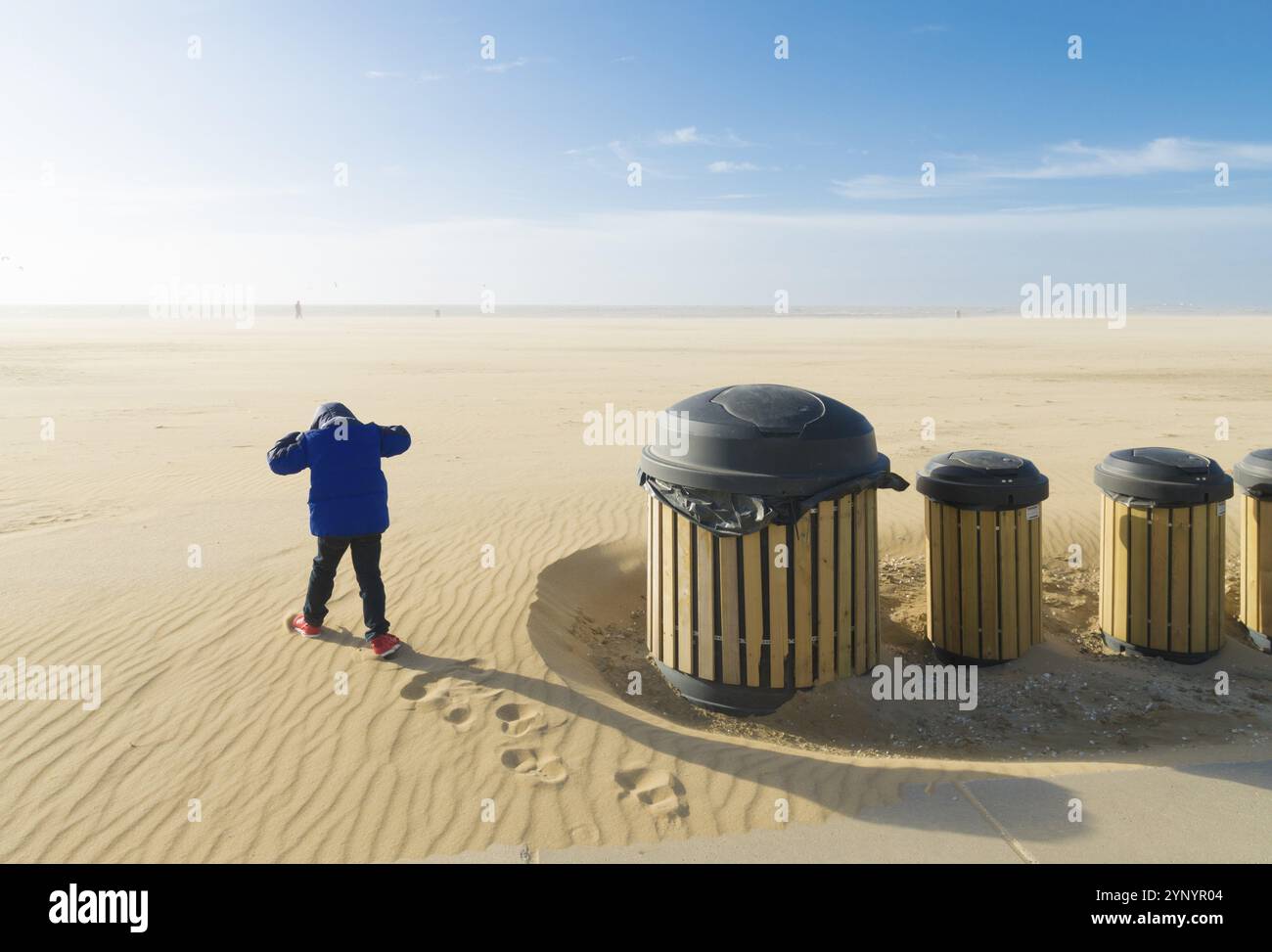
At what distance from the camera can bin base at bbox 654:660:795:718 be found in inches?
192

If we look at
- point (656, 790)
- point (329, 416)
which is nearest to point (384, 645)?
point (329, 416)

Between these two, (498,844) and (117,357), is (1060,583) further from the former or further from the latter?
(117,357)

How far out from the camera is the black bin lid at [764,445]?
4.62 metres

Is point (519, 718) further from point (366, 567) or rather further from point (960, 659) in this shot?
point (960, 659)

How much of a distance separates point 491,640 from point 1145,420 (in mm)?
14545

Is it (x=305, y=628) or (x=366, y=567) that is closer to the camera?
(x=366, y=567)

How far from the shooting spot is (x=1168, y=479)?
5.41 meters

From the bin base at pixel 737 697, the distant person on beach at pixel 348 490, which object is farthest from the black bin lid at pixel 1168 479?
the distant person on beach at pixel 348 490

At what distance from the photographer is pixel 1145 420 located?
16.0 metres

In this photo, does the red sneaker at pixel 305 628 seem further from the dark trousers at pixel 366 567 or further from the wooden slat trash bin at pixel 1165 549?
the wooden slat trash bin at pixel 1165 549

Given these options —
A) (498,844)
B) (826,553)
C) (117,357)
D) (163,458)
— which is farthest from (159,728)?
(117,357)

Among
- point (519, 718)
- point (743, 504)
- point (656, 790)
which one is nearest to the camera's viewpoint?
point (656, 790)

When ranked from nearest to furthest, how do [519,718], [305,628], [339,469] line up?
[519,718] → [339,469] → [305,628]

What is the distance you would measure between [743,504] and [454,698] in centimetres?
183
